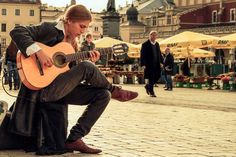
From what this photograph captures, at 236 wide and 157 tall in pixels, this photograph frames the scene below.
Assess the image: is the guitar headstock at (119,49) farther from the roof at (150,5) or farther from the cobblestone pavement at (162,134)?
the roof at (150,5)

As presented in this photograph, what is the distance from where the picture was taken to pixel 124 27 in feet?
318

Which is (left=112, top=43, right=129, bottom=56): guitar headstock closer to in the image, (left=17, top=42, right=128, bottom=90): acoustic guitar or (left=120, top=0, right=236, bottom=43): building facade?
(left=17, top=42, right=128, bottom=90): acoustic guitar

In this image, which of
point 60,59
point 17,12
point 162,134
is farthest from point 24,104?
point 17,12

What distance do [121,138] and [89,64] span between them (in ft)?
4.98

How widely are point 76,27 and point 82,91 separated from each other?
0.64 metres

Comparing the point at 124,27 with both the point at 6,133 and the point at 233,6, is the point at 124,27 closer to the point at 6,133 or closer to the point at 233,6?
the point at 233,6

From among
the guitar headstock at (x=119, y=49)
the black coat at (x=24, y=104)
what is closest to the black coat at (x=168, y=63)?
the guitar headstock at (x=119, y=49)

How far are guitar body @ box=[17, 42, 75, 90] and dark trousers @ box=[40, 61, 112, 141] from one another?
6cm

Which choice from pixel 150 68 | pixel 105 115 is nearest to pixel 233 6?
pixel 150 68

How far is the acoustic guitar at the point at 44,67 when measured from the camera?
18.4 ft

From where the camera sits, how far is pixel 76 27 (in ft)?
19.0

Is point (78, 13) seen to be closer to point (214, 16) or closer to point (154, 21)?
point (214, 16)

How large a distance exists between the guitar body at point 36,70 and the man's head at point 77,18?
0.28 meters

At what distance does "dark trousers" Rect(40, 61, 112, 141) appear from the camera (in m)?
5.67
